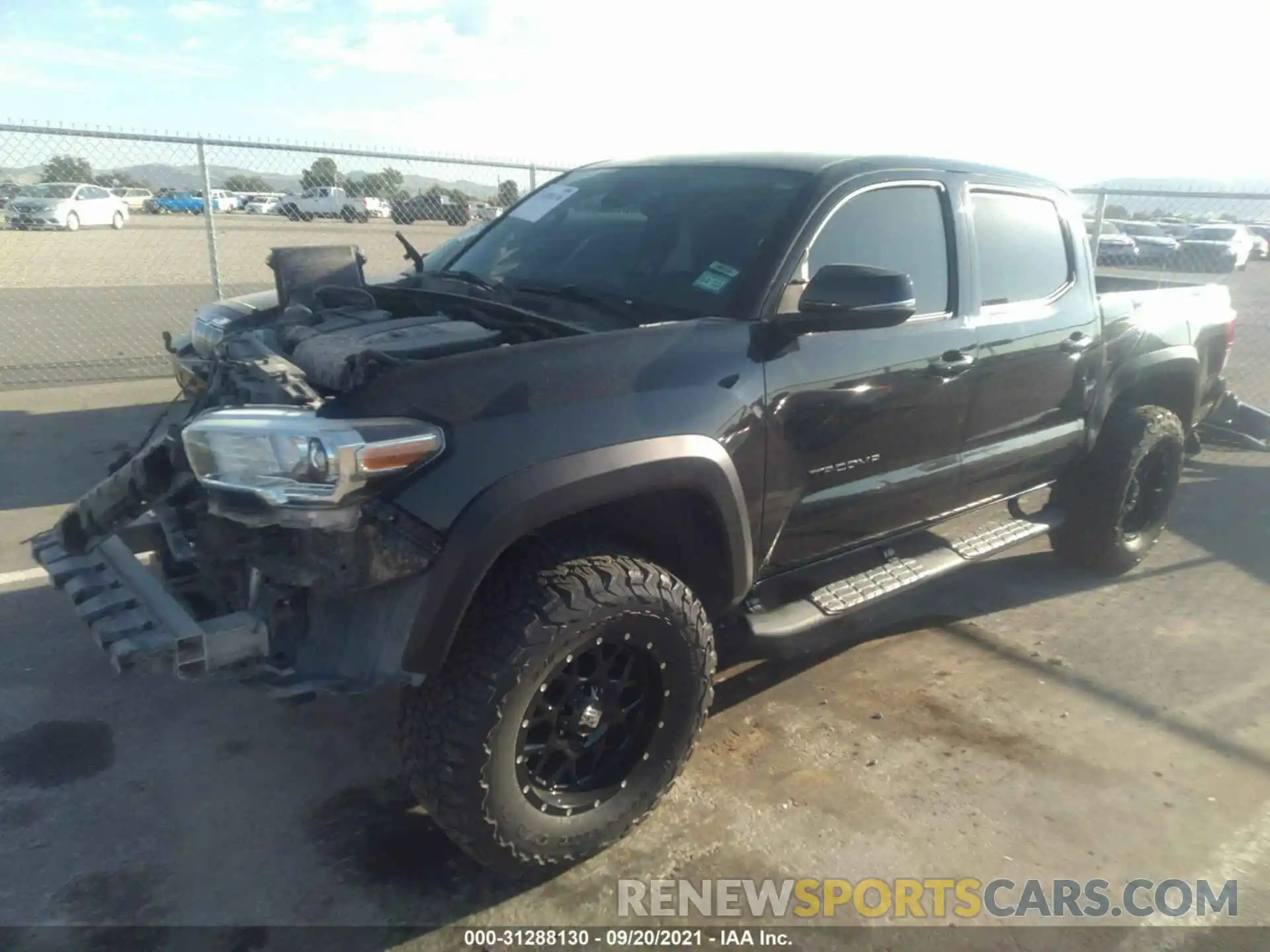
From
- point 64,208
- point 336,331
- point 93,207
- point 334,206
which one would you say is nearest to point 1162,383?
point 336,331

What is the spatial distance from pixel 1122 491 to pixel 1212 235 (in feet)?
71.3

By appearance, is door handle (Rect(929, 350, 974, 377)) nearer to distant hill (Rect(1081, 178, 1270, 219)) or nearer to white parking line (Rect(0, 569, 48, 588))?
white parking line (Rect(0, 569, 48, 588))

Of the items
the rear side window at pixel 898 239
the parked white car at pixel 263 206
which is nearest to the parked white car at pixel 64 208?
the parked white car at pixel 263 206

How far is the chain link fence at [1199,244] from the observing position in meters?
10.0

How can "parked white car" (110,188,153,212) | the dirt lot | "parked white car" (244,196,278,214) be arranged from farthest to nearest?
"parked white car" (244,196,278,214) → "parked white car" (110,188,153,212) → the dirt lot

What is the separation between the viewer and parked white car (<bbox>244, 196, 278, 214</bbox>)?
11.5 m

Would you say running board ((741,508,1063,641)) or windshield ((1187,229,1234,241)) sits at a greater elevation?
windshield ((1187,229,1234,241))

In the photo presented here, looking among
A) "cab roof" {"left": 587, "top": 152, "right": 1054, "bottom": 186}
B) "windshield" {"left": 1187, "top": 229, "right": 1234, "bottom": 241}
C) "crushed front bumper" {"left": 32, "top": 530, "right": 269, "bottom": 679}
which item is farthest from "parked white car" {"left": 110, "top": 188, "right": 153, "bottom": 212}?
"windshield" {"left": 1187, "top": 229, "right": 1234, "bottom": 241}

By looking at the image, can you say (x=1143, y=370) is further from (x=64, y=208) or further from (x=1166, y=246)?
(x=1166, y=246)

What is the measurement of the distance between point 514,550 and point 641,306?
1.05 m

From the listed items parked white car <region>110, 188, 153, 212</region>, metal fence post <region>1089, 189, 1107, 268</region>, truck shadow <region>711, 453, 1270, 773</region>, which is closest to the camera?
truck shadow <region>711, 453, 1270, 773</region>

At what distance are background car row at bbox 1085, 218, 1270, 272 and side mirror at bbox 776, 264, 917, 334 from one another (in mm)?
12629

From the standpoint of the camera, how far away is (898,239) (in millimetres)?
3816

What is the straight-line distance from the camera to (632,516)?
3047 millimetres
